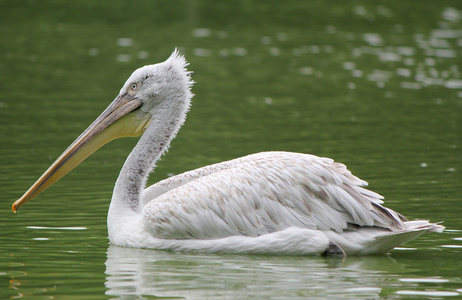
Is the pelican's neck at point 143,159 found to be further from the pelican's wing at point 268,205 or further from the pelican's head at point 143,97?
the pelican's wing at point 268,205

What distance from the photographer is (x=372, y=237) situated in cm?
688

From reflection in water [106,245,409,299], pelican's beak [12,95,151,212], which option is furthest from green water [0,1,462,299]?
pelican's beak [12,95,151,212]

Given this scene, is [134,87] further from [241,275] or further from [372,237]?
[372,237]

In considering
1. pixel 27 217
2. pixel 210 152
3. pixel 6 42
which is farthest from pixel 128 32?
pixel 27 217

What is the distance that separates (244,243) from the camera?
6.97m

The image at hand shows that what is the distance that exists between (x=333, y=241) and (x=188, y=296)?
149 centimetres

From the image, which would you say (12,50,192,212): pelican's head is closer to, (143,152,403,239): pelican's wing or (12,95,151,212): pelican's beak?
(12,95,151,212): pelican's beak

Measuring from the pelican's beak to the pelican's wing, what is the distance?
96 cm

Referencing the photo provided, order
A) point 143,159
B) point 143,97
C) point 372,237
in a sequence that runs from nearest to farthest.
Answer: point 372,237 → point 143,159 → point 143,97

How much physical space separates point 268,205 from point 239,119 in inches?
264

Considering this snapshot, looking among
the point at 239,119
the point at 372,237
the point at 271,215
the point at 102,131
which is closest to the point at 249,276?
the point at 271,215

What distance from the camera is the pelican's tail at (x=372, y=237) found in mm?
6852

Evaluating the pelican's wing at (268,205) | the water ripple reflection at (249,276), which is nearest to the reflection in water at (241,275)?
the water ripple reflection at (249,276)

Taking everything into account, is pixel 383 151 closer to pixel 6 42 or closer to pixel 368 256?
pixel 368 256
